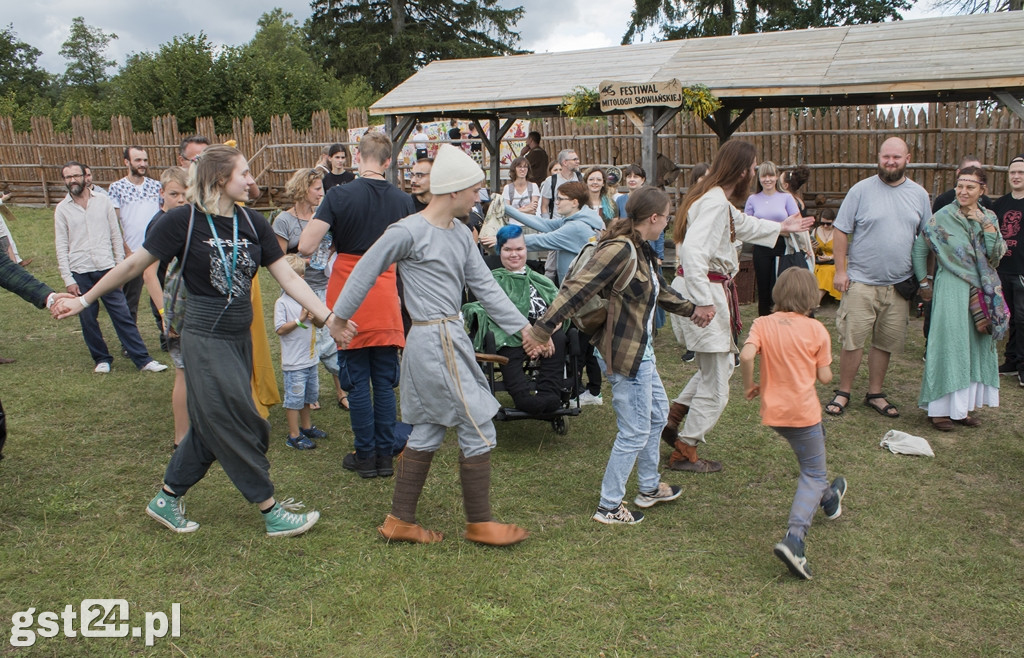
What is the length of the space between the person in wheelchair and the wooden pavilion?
6.28 m

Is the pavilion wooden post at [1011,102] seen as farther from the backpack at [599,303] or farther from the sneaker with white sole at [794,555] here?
the sneaker with white sole at [794,555]

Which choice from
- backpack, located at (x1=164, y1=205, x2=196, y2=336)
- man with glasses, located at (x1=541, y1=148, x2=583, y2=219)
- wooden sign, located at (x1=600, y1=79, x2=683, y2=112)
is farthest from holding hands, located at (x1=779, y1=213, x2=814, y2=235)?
wooden sign, located at (x1=600, y1=79, x2=683, y2=112)

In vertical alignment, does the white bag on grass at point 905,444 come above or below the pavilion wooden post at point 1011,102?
below

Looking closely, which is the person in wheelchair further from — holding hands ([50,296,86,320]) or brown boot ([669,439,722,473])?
holding hands ([50,296,86,320])

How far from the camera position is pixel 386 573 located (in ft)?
11.9

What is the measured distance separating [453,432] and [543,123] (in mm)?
13712

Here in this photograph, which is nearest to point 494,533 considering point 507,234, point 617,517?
point 617,517

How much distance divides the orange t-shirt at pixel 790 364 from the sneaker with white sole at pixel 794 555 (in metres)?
0.52

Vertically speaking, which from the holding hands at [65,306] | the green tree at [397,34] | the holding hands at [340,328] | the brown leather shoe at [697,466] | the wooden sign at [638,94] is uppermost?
the green tree at [397,34]

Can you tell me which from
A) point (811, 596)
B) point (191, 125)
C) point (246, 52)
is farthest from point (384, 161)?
point (246, 52)

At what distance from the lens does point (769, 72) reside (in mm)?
10758

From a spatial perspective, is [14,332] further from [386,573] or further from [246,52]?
[246,52]

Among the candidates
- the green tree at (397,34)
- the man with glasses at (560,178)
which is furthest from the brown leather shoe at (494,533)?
the green tree at (397,34)

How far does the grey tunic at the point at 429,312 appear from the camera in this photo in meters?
3.63
